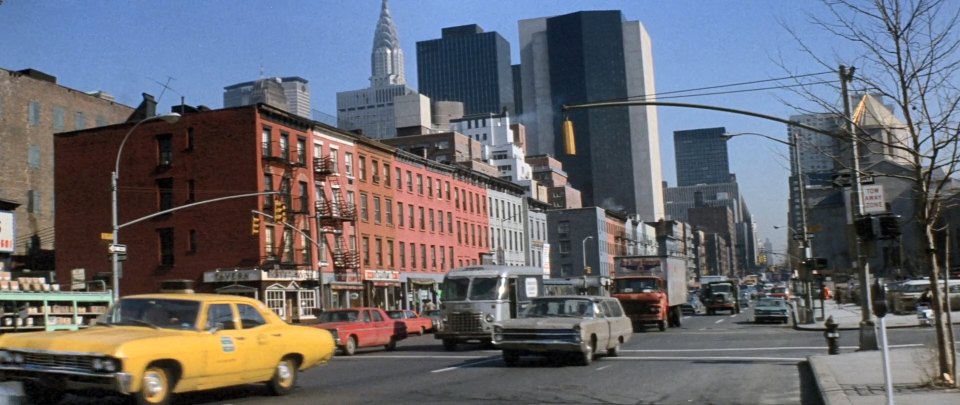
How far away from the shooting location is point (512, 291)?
28.2m

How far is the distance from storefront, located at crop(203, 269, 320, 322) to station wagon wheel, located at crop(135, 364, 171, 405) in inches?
1399

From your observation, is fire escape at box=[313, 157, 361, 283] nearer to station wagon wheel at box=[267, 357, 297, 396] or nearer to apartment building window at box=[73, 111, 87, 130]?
apartment building window at box=[73, 111, 87, 130]

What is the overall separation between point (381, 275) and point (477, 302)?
35.0 meters

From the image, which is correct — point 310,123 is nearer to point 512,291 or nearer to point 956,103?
point 512,291

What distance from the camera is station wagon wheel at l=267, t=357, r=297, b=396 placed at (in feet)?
45.2

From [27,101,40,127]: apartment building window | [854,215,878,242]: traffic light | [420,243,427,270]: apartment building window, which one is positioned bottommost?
[854,215,878,242]: traffic light

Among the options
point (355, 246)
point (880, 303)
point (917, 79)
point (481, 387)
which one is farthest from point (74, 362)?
point (355, 246)

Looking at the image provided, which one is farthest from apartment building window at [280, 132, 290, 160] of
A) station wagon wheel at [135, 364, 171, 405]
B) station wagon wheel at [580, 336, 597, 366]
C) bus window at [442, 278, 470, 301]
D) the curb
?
station wagon wheel at [135, 364, 171, 405]

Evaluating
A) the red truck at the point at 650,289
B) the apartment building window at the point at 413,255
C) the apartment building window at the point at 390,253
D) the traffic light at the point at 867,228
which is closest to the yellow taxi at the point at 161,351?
the traffic light at the point at 867,228

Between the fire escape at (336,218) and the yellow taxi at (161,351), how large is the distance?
4089 cm

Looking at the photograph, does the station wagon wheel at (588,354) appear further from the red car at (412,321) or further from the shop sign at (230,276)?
the shop sign at (230,276)

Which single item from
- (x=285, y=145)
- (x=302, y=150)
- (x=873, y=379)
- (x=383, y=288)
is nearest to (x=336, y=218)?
(x=302, y=150)

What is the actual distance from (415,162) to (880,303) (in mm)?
59104

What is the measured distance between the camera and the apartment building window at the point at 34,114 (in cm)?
6862
